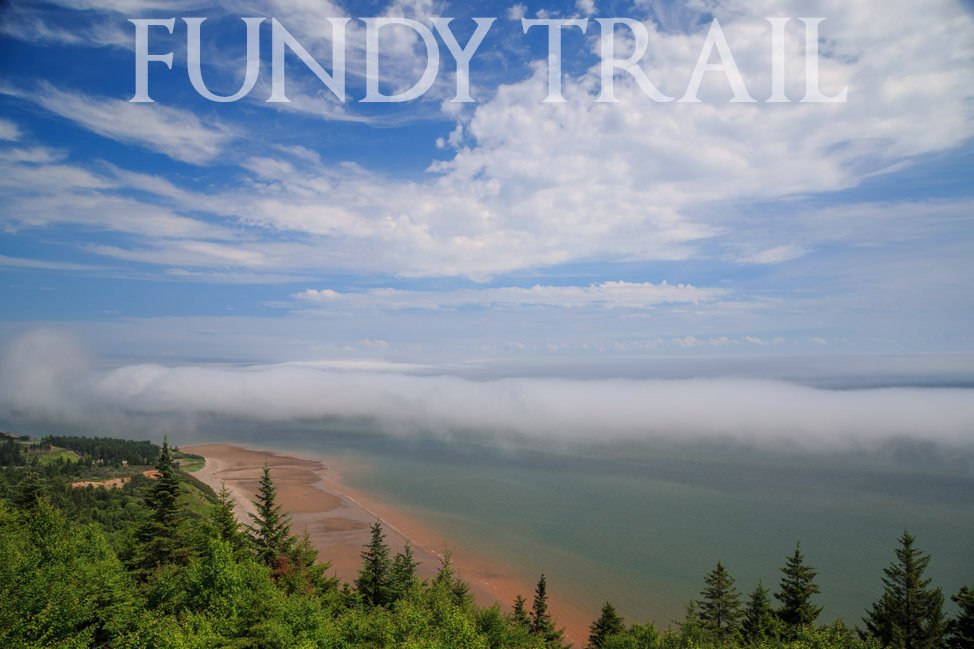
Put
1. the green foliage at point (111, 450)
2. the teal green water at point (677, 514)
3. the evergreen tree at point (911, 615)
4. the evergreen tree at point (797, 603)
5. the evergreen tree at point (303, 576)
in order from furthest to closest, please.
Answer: the green foliage at point (111, 450), the teal green water at point (677, 514), the evergreen tree at point (797, 603), the evergreen tree at point (911, 615), the evergreen tree at point (303, 576)

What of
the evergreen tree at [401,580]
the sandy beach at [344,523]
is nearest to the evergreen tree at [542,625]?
the sandy beach at [344,523]

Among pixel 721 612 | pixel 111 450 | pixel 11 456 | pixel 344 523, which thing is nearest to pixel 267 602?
pixel 721 612

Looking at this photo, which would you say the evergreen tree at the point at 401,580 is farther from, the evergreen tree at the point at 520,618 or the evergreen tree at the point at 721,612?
the evergreen tree at the point at 721,612

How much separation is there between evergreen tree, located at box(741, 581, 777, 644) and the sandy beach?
11635 millimetres

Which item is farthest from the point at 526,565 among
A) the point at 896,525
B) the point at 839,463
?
the point at 839,463

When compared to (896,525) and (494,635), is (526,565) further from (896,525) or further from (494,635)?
(896,525)

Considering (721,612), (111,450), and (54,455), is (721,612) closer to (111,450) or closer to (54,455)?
(111,450)

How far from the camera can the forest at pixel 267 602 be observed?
595 inches

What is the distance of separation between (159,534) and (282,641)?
15.2m

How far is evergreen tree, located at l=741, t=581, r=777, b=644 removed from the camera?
89.2ft

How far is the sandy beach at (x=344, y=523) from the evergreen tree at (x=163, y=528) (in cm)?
1861

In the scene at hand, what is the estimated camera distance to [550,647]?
27.3 m

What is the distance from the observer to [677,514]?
207ft

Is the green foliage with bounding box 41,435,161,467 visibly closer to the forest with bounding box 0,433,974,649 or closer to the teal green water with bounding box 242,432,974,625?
the teal green water with bounding box 242,432,974,625
